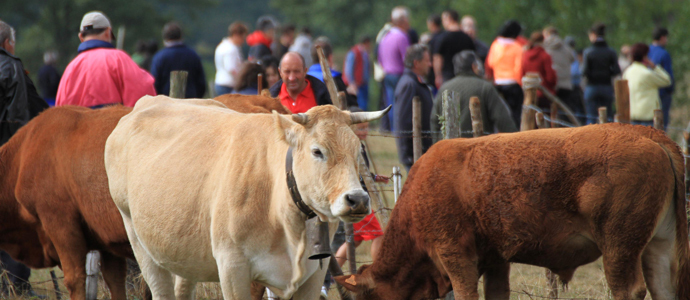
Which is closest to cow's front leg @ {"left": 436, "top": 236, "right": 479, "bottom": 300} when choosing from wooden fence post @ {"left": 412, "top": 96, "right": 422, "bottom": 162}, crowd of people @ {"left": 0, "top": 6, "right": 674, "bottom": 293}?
crowd of people @ {"left": 0, "top": 6, "right": 674, "bottom": 293}

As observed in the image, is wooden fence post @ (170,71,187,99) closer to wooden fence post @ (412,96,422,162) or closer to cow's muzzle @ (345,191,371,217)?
wooden fence post @ (412,96,422,162)

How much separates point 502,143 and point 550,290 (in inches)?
73.6

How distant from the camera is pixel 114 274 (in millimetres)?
5895

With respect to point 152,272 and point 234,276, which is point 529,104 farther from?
point 234,276

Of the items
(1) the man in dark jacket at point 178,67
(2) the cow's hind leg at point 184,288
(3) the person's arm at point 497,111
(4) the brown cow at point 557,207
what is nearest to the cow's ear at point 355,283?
(4) the brown cow at point 557,207

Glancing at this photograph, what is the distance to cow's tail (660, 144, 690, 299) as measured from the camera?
15.3 feet

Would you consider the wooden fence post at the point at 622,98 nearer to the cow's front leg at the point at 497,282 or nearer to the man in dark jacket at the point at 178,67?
the cow's front leg at the point at 497,282

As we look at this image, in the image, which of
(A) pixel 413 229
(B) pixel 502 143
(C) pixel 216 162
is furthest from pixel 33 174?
(B) pixel 502 143

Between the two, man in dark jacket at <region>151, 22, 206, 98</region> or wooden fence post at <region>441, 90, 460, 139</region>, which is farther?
man in dark jacket at <region>151, 22, 206, 98</region>

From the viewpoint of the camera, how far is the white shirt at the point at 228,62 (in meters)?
10.8

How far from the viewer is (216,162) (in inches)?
166

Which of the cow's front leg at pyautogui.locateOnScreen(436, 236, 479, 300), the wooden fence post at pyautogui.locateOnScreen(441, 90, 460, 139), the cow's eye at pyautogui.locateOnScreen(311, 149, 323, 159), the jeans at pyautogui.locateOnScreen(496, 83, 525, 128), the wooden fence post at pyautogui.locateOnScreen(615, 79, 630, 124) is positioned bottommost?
the cow's front leg at pyautogui.locateOnScreen(436, 236, 479, 300)

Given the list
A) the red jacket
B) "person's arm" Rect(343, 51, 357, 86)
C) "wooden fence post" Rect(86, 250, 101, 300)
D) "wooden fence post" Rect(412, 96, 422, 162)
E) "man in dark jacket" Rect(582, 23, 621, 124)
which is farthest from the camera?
"person's arm" Rect(343, 51, 357, 86)

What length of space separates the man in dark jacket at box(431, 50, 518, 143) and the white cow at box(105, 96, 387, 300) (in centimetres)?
324
